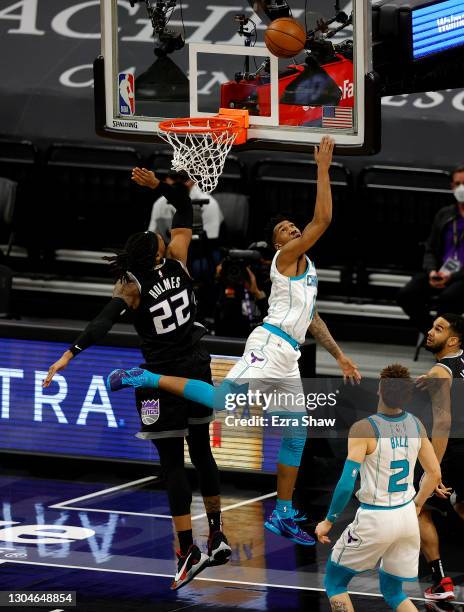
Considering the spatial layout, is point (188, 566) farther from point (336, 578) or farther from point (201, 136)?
point (201, 136)

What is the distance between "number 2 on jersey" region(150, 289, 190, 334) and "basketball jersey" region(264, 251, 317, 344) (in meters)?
0.92

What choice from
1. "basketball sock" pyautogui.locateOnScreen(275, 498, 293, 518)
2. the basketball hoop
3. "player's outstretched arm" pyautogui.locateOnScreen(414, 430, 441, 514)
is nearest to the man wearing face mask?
the basketball hoop


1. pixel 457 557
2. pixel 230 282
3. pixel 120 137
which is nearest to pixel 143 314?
pixel 120 137

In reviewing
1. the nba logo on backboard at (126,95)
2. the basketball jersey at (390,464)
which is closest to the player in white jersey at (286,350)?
the nba logo on backboard at (126,95)

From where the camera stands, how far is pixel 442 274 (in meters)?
12.9

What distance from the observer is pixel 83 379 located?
11.8 metres

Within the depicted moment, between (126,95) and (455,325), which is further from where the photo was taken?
(126,95)

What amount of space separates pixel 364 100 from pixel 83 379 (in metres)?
3.66

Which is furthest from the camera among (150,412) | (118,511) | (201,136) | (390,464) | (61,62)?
(61,62)

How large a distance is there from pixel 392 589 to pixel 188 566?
1534 mm

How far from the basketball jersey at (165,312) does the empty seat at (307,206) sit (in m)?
6.04

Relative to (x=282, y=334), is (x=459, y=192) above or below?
above

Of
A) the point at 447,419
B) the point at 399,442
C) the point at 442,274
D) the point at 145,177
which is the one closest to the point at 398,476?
the point at 399,442

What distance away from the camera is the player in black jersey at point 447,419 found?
355 inches
